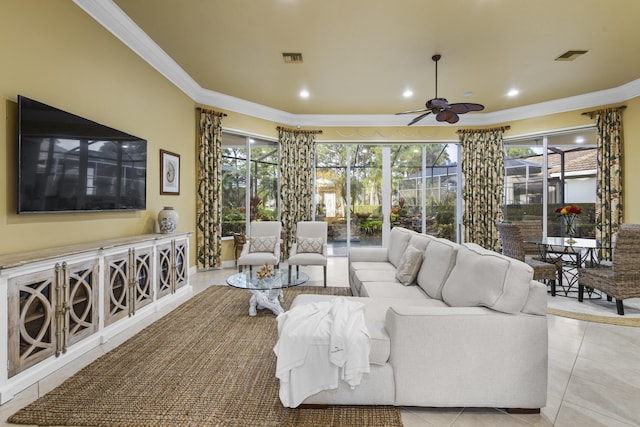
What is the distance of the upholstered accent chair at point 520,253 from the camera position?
409 cm

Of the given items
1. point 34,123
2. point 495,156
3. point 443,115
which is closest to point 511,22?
point 443,115

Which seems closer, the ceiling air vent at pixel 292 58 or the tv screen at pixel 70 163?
the tv screen at pixel 70 163

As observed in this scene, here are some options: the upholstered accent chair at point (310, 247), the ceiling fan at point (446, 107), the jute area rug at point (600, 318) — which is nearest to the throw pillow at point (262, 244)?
the upholstered accent chair at point (310, 247)

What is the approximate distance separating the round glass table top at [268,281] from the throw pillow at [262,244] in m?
1.23

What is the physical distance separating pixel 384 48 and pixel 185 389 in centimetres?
422

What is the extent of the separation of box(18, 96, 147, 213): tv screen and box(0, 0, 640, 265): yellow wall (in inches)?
4.4

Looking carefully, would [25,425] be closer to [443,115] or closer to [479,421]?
[479,421]

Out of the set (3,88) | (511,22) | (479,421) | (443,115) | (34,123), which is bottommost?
(479,421)

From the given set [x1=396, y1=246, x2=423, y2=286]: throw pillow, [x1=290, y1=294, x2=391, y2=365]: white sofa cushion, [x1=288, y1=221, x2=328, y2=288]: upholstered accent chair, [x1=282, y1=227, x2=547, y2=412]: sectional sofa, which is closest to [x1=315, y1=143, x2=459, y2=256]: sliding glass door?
[x1=288, y1=221, x2=328, y2=288]: upholstered accent chair

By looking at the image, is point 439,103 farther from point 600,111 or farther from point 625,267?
point 600,111

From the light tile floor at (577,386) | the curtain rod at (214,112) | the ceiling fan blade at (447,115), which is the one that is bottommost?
the light tile floor at (577,386)

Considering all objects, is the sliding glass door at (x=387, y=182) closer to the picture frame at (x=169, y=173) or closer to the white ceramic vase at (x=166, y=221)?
the picture frame at (x=169, y=173)

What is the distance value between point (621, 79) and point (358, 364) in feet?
21.3

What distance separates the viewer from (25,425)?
1.76 m
